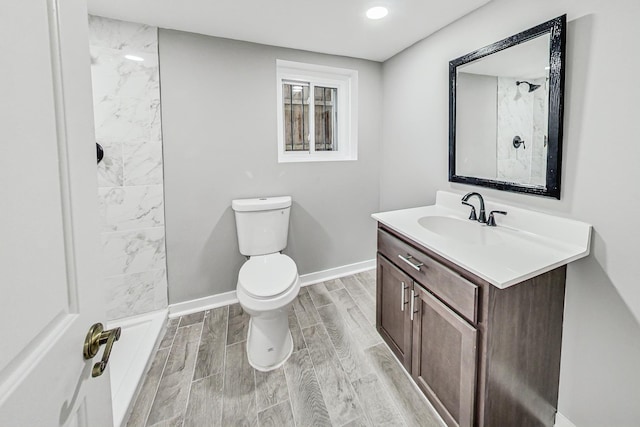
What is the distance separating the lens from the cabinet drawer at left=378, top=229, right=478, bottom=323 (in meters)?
1.15

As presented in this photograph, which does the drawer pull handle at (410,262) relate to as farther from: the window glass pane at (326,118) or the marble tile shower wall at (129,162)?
the marble tile shower wall at (129,162)

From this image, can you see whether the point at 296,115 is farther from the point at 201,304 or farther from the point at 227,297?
the point at 201,304

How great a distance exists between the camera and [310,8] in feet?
5.61

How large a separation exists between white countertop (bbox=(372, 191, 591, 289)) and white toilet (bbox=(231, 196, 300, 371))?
727mm

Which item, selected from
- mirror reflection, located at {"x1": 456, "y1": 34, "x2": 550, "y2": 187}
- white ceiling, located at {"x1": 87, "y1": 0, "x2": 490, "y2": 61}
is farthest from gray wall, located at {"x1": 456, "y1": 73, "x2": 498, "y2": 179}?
white ceiling, located at {"x1": 87, "y1": 0, "x2": 490, "y2": 61}

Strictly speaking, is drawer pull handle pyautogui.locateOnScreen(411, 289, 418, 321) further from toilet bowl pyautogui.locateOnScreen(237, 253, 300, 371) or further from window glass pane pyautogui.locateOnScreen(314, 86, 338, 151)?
window glass pane pyautogui.locateOnScreen(314, 86, 338, 151)

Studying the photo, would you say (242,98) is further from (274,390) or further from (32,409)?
(32,409)

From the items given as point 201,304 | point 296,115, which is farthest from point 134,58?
point 201,304

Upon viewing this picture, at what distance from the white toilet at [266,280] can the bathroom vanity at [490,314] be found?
0.69 meters

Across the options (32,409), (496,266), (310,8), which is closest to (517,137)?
(496,266)

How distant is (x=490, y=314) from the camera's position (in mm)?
1082

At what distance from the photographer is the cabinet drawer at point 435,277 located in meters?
1.15

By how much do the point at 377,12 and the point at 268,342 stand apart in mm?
2063

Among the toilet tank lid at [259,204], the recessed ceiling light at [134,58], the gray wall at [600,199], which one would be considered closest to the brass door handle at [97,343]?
the toilet tank lid at [259,204]
